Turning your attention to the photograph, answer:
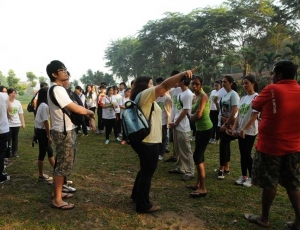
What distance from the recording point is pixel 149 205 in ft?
11.2

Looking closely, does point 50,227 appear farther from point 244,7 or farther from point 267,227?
point 244,7

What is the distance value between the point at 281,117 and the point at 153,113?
59.3 inches

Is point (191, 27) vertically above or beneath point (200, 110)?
above

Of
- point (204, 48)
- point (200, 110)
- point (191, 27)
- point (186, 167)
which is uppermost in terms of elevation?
point (191, 27)

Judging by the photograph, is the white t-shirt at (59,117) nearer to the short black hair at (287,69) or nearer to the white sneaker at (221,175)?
the short black hair at (287,69)

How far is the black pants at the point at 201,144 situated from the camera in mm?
3932

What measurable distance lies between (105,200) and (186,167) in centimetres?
175

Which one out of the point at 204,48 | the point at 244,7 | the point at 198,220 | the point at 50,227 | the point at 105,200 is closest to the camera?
the point at 50,227

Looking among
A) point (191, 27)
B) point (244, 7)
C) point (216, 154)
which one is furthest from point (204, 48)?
point (216, 154)

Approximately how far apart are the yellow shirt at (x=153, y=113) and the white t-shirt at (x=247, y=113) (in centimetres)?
178

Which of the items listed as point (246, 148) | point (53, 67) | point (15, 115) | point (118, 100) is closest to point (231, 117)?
point (246, 148)

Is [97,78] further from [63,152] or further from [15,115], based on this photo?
[63,152]

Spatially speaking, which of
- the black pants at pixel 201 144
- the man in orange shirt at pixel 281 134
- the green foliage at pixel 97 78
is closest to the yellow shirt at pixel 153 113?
the black pants at pixel 201 144

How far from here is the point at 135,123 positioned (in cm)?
314
